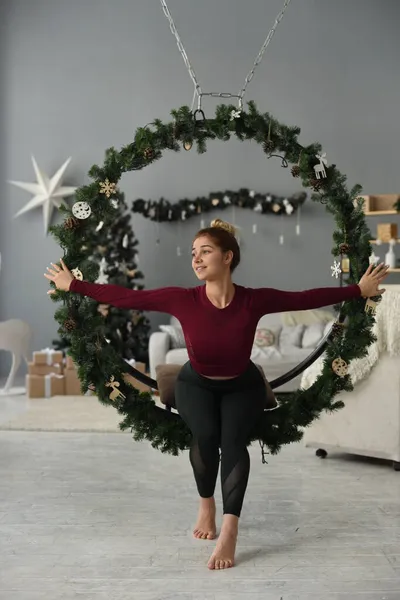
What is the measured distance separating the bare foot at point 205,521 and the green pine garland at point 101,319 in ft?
0.82

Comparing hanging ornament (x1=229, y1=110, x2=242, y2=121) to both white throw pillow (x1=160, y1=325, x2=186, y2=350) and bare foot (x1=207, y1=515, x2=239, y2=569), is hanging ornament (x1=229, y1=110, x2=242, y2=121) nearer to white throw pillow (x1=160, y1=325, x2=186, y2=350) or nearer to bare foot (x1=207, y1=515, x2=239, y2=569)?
bare foot (x1=207, y1=515, x2=239, y2=569)

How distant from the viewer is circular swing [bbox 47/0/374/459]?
3.04 m

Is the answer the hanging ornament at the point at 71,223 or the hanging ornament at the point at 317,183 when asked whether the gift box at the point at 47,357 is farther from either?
the hanging ornament at the point at 317,183

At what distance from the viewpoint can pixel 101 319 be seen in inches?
124

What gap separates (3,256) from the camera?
325 inches

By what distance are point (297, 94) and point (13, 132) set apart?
3.04 m

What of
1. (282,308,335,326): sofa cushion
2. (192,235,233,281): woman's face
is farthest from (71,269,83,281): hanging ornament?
(282,308,335,326): sofa cushion

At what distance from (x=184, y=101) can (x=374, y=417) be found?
5.10 m

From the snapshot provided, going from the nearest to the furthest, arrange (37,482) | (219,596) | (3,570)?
(219,596) → (3,570) → (37,482)

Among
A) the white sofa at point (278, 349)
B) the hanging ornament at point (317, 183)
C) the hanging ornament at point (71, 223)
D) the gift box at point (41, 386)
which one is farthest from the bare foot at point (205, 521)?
the gift box at point (41, 386)

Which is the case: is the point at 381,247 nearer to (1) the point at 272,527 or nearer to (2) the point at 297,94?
(2) the point at 297,94

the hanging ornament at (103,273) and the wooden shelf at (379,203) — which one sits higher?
the wooden shelf at (379,203)

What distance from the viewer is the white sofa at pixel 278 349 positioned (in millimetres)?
6375

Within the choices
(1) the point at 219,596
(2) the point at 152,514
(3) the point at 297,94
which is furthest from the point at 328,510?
(3) the point at 297,94
